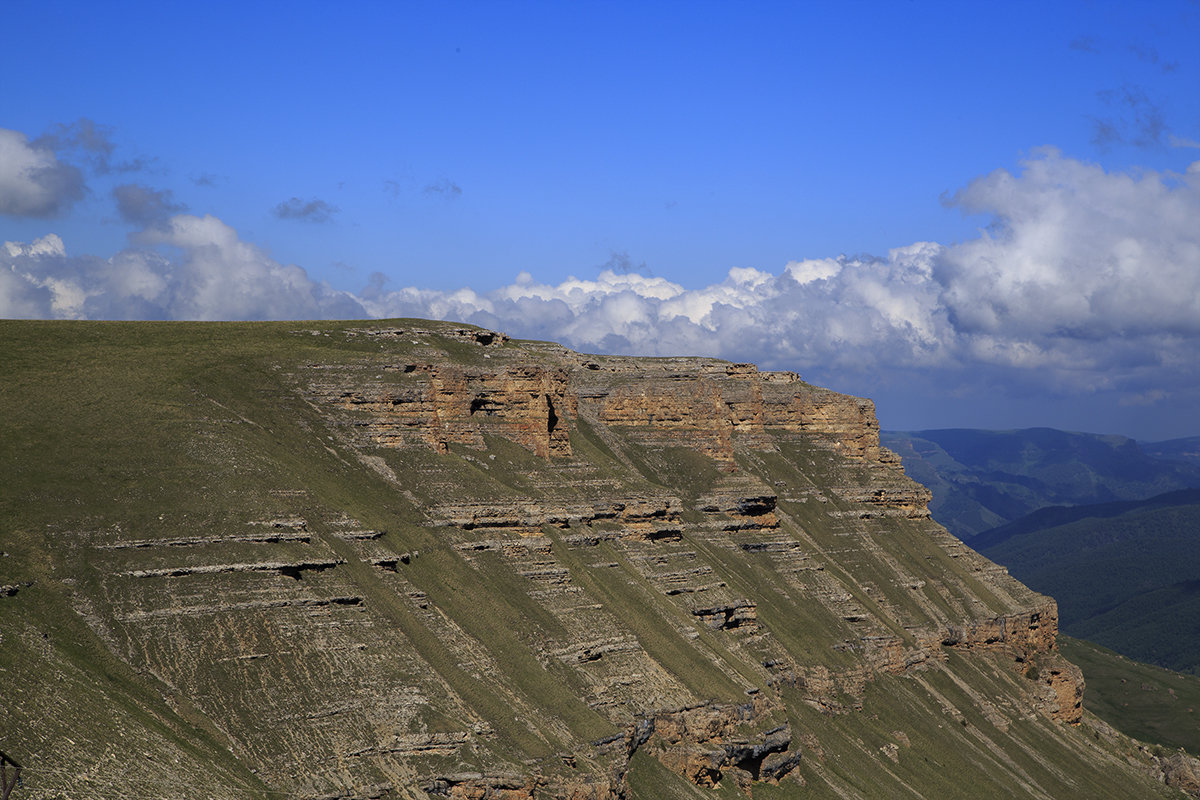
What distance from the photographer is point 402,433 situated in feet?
273

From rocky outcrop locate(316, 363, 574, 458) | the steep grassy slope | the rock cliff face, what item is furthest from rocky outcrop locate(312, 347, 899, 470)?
the steep grassy slope

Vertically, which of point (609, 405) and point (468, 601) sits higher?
point (609, 405)

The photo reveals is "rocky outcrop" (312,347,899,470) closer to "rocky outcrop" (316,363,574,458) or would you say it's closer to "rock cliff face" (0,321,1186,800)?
"rocky outcrop" (316,363,574,458)

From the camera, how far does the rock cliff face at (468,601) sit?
5288cm

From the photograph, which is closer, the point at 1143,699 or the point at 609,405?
the point at 609,405

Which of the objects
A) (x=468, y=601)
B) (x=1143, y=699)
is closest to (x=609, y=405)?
(x=468, y=601)

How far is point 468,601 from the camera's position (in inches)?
2776

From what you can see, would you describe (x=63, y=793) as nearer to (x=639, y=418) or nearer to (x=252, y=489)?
(x=252, y=489)

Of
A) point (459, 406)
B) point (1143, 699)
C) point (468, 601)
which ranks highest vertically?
point (459, 406)

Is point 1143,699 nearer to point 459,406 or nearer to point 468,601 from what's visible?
point 459,406

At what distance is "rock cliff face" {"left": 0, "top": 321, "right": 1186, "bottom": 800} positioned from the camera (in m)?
52.9

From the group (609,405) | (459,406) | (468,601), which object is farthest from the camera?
(609,405)

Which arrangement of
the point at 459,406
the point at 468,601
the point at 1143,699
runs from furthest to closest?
1. the point at 1143,699
2. the point at 459,406
3. the point at 468,601

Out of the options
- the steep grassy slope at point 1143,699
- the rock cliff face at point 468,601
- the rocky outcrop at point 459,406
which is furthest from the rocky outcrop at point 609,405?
the steep grassy slope at point 1143,699
